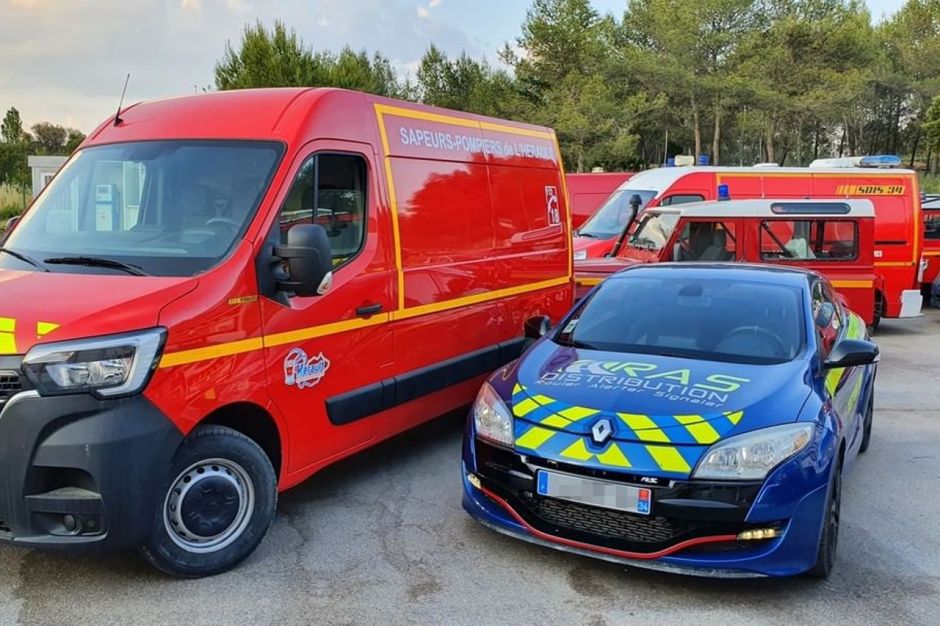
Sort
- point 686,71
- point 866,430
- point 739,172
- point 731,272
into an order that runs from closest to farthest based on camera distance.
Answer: point 731,272 → point 866,430 → point 739,172 → point 686,71

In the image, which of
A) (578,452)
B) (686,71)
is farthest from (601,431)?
(686,71)

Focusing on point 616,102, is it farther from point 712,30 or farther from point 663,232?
point 663,232

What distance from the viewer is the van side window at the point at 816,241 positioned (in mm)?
10359

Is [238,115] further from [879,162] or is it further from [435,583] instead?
[879,162]

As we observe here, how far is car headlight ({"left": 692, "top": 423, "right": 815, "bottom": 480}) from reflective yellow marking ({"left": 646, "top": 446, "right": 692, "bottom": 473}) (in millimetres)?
62

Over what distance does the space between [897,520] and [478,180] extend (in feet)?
11.9

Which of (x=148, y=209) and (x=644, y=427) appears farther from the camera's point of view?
(x=148, y=209)

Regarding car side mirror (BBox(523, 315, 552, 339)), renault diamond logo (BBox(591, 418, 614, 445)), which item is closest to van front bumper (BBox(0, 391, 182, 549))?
renault diamond logo (BBox(591, 418, 614, 445))

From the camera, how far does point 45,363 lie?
3.27 meters

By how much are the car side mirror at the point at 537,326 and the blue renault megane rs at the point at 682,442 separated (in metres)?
1.20

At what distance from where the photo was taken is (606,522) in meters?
3.72

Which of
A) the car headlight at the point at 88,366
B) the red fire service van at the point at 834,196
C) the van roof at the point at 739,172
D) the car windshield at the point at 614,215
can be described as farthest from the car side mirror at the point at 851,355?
the van roof at the point at 739,172

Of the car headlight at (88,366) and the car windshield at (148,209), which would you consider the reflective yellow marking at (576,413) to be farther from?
the car headlight at (88,366)

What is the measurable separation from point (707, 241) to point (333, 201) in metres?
6.65
